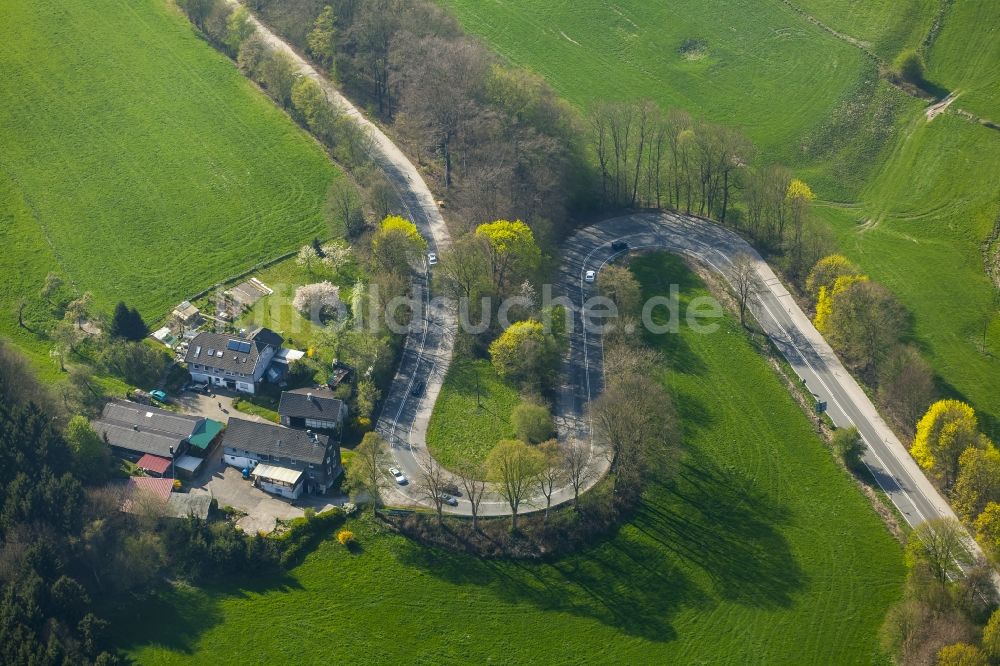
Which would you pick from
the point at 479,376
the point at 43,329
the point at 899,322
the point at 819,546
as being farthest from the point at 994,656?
the point at 43,329

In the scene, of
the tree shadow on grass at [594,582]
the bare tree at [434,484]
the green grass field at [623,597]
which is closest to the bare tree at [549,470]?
the tree shadow on grass at [594,582]

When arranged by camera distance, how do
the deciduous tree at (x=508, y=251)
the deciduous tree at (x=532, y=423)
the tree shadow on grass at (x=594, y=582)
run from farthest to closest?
the deciduous tree at (x=508, y=251) → the deciduous tree at (x=532, y=423) → the tree shadow on grass at (x=594, y=582)

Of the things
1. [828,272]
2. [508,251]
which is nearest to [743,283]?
[828,272]

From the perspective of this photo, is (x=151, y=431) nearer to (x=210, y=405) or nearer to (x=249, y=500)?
(x=210, y=405)

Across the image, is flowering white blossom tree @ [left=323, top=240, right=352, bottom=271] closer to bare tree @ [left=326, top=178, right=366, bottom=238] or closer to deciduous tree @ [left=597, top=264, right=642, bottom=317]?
bare tree @ [left=326, top=178, right=366, bottom=238]

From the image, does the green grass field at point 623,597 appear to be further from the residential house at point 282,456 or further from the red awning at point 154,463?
the red awning at point 154,463

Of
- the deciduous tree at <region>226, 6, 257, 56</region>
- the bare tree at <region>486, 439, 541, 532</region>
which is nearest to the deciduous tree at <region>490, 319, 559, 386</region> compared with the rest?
the bare tree at <region>486, 439, 541, 532</region>
